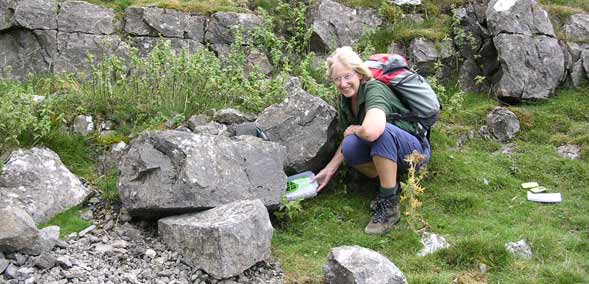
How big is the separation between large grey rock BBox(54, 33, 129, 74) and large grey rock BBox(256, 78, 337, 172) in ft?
15.5

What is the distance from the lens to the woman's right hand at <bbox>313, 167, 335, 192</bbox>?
7719 mm

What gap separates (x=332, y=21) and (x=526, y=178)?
539 centimetres

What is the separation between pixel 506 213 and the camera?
24.8 ft

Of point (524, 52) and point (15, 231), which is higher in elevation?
point (524, 52)

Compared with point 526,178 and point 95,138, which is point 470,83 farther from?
point 95,138

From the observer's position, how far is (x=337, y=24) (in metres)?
12.4

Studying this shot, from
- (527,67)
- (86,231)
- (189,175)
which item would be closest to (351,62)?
(189,175)

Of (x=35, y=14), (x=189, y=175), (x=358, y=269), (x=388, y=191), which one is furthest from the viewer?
(x=35, y=14)

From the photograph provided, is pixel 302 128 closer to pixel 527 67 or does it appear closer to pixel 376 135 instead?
pixel 376 135

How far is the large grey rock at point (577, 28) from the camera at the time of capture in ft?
41.9

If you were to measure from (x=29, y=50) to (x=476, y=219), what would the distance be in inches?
350

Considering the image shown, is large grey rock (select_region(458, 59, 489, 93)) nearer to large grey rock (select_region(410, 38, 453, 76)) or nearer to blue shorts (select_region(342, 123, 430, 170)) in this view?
large grey rock (select_region(410, 38, 453, 76))

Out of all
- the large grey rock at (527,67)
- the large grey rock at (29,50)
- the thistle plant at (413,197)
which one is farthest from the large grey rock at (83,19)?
the large grey rock at (527,67)

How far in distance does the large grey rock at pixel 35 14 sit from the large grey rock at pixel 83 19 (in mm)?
145
